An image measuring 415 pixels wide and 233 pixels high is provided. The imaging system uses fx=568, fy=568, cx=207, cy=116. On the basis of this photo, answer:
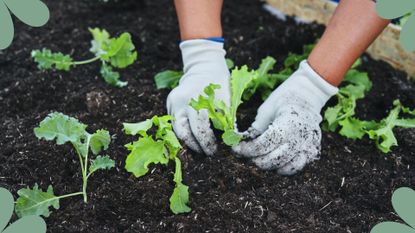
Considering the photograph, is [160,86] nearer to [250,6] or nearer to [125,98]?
[125,98]

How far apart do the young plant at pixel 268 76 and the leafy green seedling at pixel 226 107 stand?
236 millimetres

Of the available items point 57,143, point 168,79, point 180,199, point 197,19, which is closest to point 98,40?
point 168,79

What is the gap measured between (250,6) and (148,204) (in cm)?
175

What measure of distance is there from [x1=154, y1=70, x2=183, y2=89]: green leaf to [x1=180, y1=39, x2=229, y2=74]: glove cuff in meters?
0.17

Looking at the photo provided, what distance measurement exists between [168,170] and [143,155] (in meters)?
0.19

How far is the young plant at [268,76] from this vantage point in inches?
93.1

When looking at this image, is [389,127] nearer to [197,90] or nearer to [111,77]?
[197,90]

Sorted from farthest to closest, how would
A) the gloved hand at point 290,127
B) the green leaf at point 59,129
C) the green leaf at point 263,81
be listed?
the green leaf at point 263,81 < the gloved hand at point 290,127 < the green leaf at point 59,129

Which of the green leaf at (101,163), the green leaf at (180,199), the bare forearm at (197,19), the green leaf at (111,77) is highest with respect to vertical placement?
the bare forearm at (197,19)

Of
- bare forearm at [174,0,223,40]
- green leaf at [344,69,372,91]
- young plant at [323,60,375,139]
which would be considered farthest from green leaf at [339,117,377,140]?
bare forearm at [174,0,223,40]

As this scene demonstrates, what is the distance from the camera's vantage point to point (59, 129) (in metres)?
1.79

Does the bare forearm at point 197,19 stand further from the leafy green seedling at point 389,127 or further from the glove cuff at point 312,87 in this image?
the leafy green seedling at point 389,127

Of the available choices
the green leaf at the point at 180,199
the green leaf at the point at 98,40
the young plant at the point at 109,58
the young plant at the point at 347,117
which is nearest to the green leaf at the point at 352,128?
the young plant at the point at 347,117

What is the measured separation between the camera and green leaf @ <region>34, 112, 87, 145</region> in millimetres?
1768
